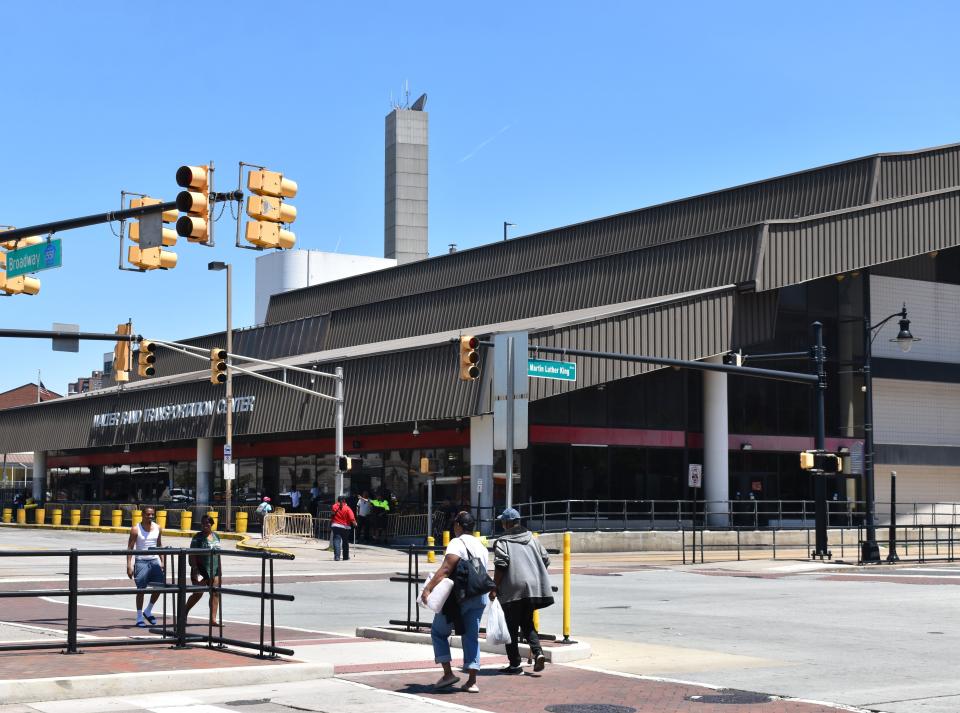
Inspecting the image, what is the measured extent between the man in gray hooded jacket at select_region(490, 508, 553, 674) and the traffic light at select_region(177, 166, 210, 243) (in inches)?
238

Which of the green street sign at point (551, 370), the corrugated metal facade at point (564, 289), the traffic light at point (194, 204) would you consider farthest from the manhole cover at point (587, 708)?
the corrugated metal facade at point (564, 289)

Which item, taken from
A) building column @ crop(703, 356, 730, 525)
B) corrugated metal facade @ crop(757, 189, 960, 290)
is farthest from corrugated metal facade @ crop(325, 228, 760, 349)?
building column @ crop(703, 356, 730, 525)

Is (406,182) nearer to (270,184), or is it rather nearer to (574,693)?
(270,184)

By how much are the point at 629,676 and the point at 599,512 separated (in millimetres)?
31468

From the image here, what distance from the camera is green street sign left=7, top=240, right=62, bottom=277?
20047mm

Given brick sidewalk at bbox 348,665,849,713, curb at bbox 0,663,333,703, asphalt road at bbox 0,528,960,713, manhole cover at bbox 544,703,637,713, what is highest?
curb at bbox 0,663,333,703

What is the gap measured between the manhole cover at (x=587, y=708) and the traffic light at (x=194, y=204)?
8338 mm

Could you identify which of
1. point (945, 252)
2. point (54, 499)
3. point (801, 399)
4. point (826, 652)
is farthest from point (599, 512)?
point (54, 499)

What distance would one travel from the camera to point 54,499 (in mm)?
75312

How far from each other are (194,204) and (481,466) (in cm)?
2799

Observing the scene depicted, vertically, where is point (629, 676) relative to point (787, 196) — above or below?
below

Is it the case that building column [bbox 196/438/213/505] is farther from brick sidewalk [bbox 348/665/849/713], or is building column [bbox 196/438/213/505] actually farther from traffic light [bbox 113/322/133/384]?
brick sidewalk [bbox 348/665/849/713]

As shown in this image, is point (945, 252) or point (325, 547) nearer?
point (325, 547)

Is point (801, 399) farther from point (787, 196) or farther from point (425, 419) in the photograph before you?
point (425, 419)
